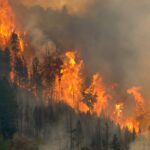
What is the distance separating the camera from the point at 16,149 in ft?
653

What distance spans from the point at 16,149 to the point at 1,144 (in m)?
7.74

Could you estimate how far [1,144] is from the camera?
634 feet
